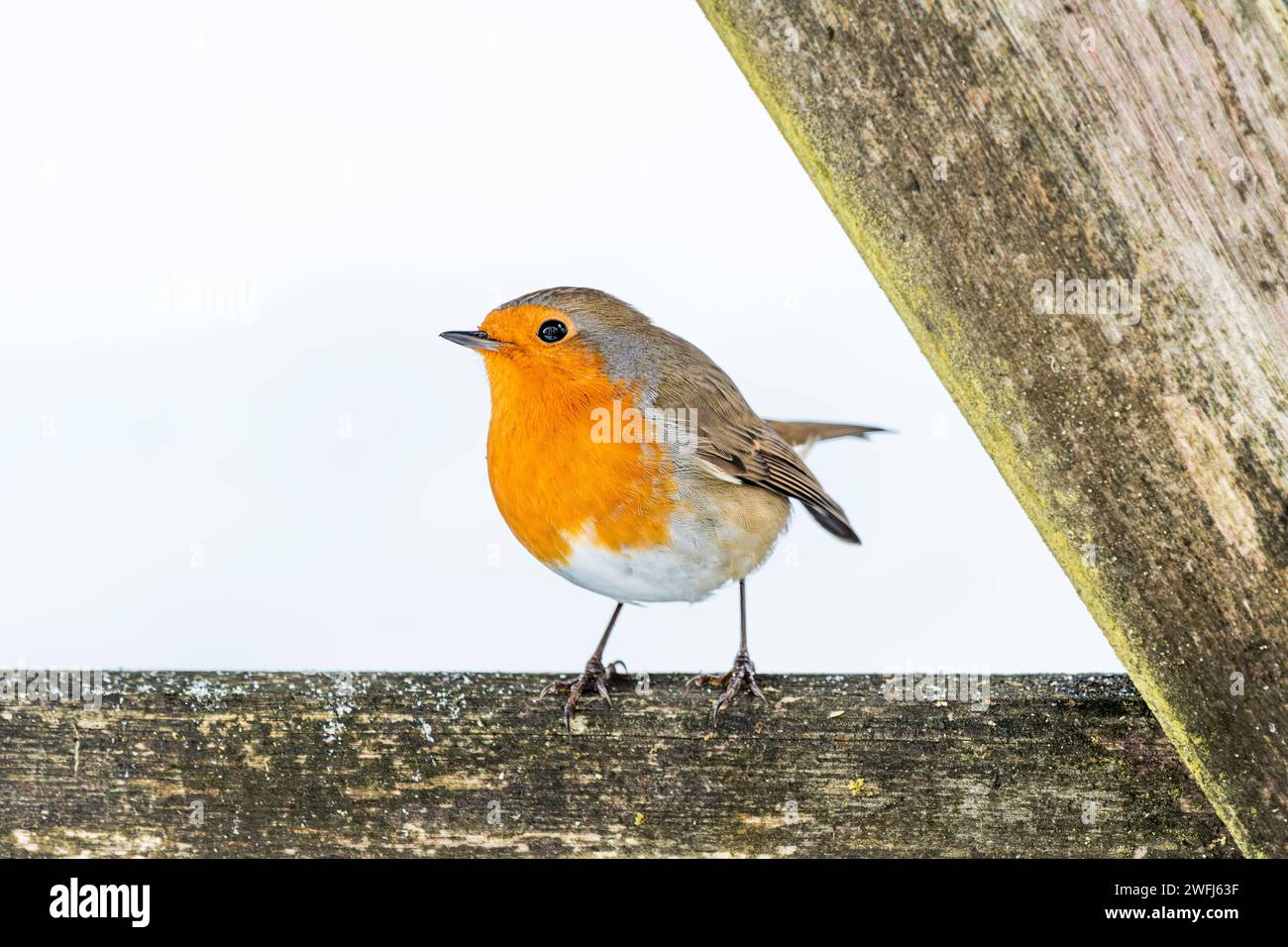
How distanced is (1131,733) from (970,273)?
0.94 m

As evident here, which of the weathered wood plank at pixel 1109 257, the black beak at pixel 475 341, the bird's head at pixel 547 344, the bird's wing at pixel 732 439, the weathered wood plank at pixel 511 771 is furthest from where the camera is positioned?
the bird's wing at pixel 732 439

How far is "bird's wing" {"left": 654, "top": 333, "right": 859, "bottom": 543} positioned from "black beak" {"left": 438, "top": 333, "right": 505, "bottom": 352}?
458 mm

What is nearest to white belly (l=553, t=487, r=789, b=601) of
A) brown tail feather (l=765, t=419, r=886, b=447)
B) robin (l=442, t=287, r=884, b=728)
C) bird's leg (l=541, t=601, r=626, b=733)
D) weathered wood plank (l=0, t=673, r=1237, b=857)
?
robin (l=442, t=287, r=884, b=728)

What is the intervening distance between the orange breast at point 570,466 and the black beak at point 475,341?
0.20ft

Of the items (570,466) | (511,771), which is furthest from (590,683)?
(570,466)

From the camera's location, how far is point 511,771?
239 centimetres

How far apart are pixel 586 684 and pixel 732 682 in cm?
28

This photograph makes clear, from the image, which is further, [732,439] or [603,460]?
[732,439]

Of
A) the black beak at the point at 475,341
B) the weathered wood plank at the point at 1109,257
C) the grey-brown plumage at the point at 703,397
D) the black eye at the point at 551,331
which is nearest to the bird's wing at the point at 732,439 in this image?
the grey-brown plumage at the point at 703,397

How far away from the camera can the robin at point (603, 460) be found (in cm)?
302

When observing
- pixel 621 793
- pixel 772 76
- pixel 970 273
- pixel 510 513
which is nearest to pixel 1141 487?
pixel 970 273

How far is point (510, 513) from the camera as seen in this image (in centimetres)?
314

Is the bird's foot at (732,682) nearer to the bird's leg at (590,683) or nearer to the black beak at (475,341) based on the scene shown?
the bird's leg at (590,683)

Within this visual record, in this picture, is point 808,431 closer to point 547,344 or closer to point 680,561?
point 680,561
